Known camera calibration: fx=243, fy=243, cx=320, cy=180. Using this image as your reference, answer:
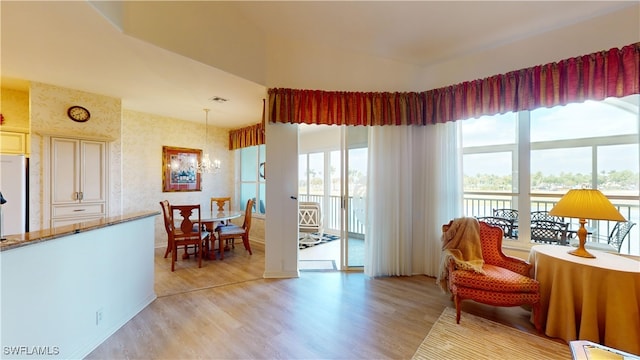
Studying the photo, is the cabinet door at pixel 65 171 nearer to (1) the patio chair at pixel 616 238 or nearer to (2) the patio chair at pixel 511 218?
(2) the patio chair at pixel 511 218

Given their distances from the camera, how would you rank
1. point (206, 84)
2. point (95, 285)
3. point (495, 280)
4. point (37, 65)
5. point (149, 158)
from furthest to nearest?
point (149, 158) < point (206, 84) < point (37, 65) < point (495, 280) < point (95, 285)

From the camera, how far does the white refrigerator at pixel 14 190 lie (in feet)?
8.68

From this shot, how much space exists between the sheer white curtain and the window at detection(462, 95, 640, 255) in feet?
1.35

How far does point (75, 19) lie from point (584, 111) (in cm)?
485

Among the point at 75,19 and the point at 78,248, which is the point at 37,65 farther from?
the point at 78,248

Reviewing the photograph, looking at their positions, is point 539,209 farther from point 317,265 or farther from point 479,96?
point 317,265

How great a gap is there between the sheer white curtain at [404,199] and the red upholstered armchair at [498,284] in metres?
0.93

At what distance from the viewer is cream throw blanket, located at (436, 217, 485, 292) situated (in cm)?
251

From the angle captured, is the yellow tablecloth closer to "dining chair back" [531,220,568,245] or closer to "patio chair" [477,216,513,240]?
"dining chair back" [531,220,568,245]

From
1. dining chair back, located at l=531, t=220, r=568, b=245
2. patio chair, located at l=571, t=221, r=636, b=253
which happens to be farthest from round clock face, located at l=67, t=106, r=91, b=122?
patio chair, located at l=571, t=221, r=636, b=253

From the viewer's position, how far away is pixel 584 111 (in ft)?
8.56

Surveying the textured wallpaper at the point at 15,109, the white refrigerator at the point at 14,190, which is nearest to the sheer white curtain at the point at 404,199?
the white refrigerator at the point at 14,190

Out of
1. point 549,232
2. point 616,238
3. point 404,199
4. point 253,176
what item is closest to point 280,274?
point 404,199

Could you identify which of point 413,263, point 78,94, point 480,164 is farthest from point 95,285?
point 480,164
